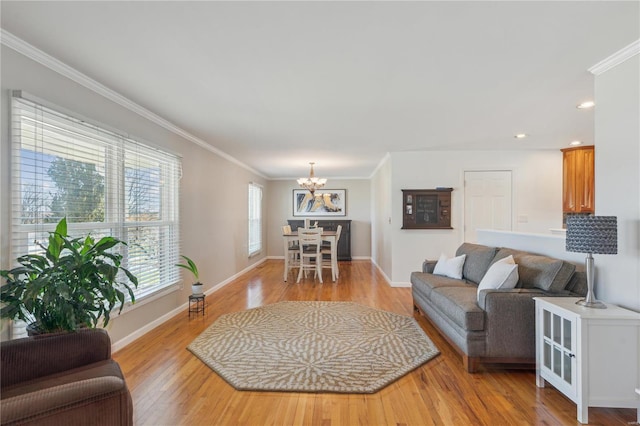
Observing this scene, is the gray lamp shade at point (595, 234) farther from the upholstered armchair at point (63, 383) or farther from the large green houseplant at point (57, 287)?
the large green houseplant at point (57, 287)

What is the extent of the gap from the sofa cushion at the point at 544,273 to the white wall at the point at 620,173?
0.22 meters

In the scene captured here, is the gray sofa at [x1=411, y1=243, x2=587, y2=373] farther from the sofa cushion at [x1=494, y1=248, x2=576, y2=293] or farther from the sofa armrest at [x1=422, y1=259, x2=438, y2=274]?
the sofa armrest at [x1=422, y1=259, x2=438, y2=274]

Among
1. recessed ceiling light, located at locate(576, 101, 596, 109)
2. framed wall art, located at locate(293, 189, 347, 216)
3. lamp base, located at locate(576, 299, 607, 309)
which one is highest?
recessed ceiling light, located at locate(576, 101, 596, 109)

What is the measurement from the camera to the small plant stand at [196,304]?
384 cm

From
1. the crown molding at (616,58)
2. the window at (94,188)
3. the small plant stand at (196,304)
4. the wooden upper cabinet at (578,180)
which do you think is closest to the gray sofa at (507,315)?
the crown molding at (616,58)

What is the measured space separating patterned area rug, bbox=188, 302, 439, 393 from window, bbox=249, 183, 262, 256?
3542mm

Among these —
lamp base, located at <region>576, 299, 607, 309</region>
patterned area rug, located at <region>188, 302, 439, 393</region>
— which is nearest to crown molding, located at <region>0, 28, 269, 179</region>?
patterned area rug, located at <region>188, 302, 439, 393</region>

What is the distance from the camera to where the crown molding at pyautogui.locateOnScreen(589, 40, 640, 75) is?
2010 mm

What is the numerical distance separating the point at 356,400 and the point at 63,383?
1689 mm

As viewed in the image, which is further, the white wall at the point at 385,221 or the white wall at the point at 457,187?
the white wall at the point at 385,221

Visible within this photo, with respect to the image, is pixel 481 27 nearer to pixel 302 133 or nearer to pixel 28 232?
pixel 302 133

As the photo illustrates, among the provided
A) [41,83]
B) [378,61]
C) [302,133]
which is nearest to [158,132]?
[41,83]

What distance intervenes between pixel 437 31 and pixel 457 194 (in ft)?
12.6

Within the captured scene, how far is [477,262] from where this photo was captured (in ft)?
11.7
